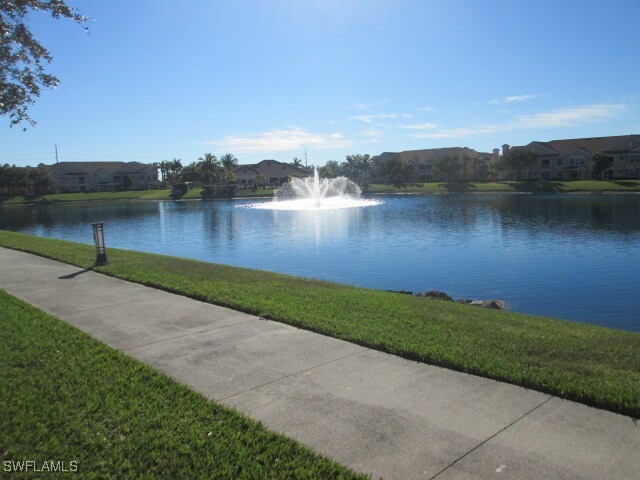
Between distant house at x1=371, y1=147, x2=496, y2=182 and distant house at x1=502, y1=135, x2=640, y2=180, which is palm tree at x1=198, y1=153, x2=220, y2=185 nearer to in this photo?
distant house at x1=371, y1=147, x2=496, y2=182

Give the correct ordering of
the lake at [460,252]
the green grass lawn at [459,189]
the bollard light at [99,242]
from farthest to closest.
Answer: the green grass lawn at [459,189]
the lake at [460,252]
the bollard light at [99,242]

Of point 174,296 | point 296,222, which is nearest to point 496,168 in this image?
point 296,222

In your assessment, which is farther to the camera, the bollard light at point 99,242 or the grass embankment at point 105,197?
the grass embankment at point 105,197

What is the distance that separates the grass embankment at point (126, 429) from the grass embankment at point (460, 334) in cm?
264

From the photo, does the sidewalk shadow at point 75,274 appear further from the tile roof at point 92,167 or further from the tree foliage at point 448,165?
the tile roof at point 92,167

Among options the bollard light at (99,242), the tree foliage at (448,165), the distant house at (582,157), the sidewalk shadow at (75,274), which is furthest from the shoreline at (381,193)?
the sidewalk shadow at (75,274)

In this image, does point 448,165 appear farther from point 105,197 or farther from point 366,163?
point 105,197

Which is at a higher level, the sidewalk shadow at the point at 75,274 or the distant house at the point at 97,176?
the distant house at the point at 97,176

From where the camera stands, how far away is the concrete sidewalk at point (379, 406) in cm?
414

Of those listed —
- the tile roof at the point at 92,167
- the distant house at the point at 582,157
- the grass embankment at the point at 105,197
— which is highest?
the tile roof at the point at 92,167

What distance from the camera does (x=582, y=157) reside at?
97625 mm

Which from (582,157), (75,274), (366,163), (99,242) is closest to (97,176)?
(366,163)

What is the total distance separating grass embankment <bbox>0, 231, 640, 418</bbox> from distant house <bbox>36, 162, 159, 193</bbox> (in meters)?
122

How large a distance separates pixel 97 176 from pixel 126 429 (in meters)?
132
